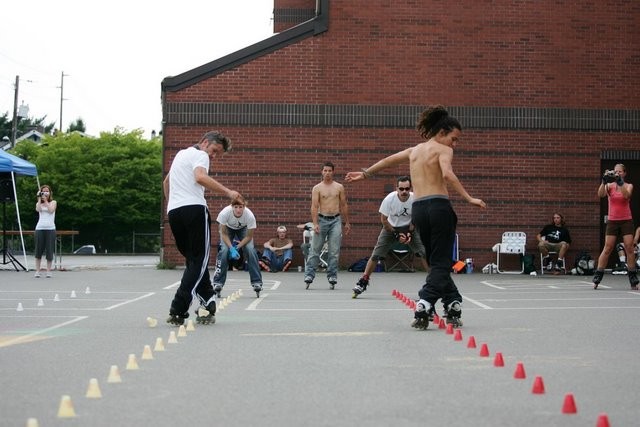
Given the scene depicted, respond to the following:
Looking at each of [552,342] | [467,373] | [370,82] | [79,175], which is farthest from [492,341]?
[79,175]

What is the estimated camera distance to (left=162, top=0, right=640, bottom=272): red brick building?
992 inches

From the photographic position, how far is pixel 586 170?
83.1 ft

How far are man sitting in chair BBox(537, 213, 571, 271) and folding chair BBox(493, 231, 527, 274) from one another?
1.25 ft

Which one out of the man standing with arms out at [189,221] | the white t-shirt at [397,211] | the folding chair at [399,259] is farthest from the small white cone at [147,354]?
the folding chair at [399,259]

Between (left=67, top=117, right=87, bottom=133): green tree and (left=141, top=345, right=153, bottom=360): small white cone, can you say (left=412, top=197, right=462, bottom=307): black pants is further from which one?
(left=67, top=117, right=87, bottom=133): green tree

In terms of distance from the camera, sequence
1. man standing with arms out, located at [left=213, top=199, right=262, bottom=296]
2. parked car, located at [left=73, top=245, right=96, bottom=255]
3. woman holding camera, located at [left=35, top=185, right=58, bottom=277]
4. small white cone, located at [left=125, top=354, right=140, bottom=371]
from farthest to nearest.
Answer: parked car, located at [left=73, top=245, right=96, bottom=255]
woman holding camera, located at [left=35, top=185, right=58, bottom=277]
man standing with arms out, located at [left=213, top=199, right=262, bottom=296]
small white cone, located at [left=125, top=354, right=140, bottom=371]

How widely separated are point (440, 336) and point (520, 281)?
11.4m

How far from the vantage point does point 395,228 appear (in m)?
15.3

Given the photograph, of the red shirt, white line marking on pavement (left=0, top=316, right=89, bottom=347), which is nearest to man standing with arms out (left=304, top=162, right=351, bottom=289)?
the red shirt

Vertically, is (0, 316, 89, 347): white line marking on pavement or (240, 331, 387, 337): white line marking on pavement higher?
(240, 331, 387, 337): white line marking on pavement

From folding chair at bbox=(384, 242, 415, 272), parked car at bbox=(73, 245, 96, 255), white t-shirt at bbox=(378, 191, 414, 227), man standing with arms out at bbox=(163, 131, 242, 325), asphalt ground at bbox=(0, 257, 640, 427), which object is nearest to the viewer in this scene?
asphalt ground at bbox=(0, 257, 640, 427)

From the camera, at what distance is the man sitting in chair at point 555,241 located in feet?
80.8

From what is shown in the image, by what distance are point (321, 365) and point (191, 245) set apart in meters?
3.39

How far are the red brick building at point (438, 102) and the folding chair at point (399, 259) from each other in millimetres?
557
